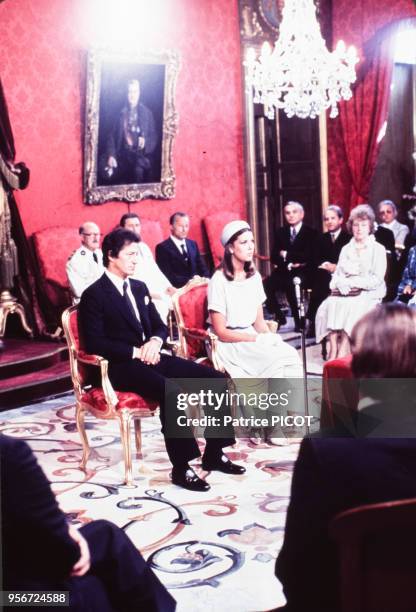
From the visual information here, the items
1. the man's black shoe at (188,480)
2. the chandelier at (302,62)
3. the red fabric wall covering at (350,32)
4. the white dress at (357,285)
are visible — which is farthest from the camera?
the red fabric wall covering at (350,32)

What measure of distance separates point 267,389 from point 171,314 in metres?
3.55

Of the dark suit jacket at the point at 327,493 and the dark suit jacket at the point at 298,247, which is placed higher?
the dark suit jacket at the point at 298,247

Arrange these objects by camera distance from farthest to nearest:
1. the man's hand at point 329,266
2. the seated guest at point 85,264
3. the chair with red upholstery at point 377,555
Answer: the man's hand at point 329,266 → the seated guest at point 85,264 → the chair with red upholstery at point 377,555

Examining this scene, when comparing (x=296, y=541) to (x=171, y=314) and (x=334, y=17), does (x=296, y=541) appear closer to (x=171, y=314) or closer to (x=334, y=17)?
(x=171, y=314)

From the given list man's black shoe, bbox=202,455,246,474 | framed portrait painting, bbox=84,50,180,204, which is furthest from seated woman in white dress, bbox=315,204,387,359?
framed portrait painting, bbox=84,50,180,204

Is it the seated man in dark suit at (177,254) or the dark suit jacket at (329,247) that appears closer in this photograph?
the dark suit jacket at (329,247)

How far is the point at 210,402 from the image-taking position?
15.0ft

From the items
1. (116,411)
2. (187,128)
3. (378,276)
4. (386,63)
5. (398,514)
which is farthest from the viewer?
(386,63)

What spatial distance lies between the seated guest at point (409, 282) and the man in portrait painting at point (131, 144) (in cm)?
333

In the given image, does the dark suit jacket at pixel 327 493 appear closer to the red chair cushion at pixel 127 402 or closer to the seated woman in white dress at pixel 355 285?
the red chair cushion at pixel 127 402

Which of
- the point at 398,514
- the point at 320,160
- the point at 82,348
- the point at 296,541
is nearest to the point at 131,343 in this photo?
the point at 82,348

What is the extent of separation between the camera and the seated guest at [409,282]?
6641 millimetres

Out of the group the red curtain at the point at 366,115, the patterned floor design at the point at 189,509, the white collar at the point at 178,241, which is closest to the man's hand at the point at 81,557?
the patterned floor design at the point at 189,509

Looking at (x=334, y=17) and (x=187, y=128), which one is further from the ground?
(x=334, y=17)
